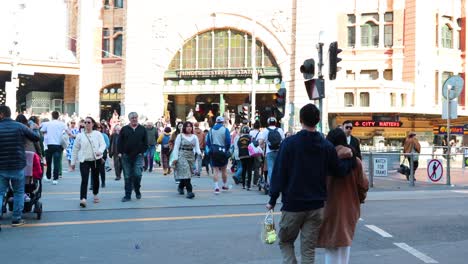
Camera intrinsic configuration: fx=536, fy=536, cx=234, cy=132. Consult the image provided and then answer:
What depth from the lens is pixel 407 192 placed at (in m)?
14.4

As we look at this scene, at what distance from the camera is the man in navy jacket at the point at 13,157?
8289 millimetres

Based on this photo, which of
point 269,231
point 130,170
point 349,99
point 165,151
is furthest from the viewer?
point 349,99

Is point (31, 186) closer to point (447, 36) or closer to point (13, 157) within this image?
point (13, 157)

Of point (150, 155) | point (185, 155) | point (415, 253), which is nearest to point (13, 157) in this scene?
point (185, 155)

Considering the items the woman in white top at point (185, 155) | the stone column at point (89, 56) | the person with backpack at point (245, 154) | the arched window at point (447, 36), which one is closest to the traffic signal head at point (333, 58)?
the person with backpack at point (245, 154)

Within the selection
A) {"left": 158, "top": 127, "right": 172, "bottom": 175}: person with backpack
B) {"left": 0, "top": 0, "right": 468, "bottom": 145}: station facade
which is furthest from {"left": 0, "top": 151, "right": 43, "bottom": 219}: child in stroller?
{"left": 0, "top": 0, "right": 468, "bottom": 145}: station facade

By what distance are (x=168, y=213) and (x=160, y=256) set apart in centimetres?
334

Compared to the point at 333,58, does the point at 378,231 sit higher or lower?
lower

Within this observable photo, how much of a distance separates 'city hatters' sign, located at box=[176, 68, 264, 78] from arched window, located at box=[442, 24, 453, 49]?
14097mm

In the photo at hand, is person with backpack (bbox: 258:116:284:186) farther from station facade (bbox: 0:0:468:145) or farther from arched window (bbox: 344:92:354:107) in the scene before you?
arched window (bbox: 344:92:354:107)

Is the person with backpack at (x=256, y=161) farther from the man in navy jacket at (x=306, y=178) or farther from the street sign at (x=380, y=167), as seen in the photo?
the man in navy jacket at (x=306, y=178)

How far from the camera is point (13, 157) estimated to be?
27.3 feet

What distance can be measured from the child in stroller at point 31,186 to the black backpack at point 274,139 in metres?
5.36

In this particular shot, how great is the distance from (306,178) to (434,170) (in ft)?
40.0
